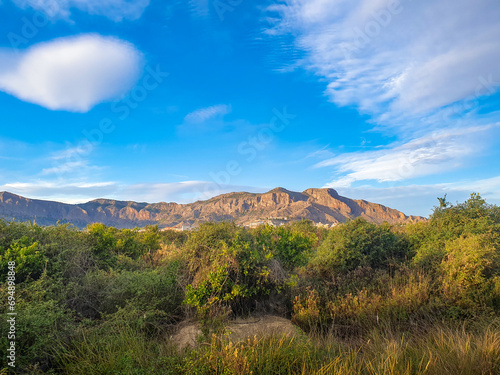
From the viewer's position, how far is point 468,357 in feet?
13.0

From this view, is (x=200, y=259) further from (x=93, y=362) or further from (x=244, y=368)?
(x=244, y=368)

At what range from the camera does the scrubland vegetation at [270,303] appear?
3.99 metres

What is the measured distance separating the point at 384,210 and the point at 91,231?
128m

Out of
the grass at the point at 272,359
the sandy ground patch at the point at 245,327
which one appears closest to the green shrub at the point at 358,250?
the sandy ground patch at the point at 245,327

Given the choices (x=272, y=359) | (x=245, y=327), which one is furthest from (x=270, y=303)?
(x=272, y=359)

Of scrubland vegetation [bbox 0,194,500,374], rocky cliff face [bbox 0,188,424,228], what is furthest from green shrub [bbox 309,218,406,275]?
rocky cliff face [bbox 0,188,424,228]

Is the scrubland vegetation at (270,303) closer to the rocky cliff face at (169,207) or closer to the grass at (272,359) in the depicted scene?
the grass at (272,359)

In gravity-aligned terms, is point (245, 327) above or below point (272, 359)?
below

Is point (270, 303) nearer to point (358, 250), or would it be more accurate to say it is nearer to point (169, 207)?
point (358, 250)

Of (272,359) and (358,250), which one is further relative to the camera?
(358,250)

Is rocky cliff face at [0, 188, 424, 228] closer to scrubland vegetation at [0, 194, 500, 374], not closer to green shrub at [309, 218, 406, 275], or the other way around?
green shrub at [309, 218, 406, 275]

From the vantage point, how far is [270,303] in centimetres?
739

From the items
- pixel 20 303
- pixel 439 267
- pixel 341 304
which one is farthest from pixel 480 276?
pixel 20 303

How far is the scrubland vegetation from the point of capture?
13.1ft
